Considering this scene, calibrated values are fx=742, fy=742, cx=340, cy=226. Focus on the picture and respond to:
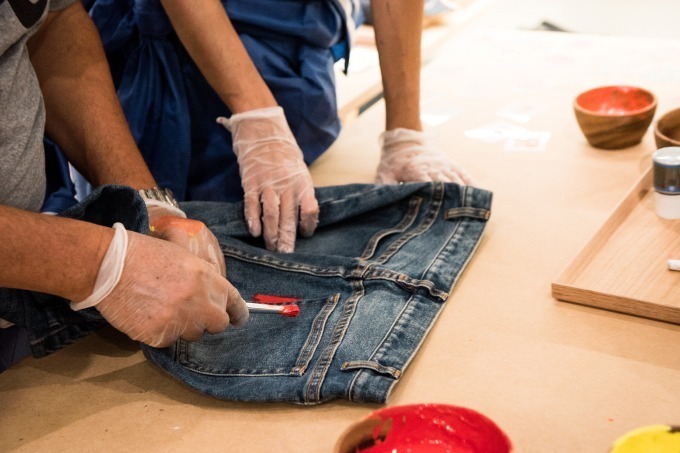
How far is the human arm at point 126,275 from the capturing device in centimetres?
93

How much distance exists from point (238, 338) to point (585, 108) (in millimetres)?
979

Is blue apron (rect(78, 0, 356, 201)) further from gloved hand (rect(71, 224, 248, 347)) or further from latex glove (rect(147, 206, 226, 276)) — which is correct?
gloved hand (rect(71, 224, 248, 347))

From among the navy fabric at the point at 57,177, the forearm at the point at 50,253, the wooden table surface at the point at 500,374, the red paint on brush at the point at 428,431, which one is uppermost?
the forearm at the point at 50,253

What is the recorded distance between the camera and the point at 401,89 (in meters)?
1.55

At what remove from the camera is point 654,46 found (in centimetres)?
204

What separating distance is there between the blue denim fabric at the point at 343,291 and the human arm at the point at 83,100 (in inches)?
6.2

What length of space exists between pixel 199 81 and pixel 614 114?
2.80 ft

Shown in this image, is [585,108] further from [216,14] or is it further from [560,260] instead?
[216,14]

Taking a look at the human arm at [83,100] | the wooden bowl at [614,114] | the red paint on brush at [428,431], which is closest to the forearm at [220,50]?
the human arm at [83,100]

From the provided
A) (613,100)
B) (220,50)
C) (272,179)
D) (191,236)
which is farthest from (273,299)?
(613,100)

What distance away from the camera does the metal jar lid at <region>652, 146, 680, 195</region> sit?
3.82 feet

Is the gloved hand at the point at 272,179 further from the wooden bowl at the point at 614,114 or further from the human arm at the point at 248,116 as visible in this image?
the wooden bowl at the point at 614,114

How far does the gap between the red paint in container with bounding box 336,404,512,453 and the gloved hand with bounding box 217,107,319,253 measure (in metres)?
0.54

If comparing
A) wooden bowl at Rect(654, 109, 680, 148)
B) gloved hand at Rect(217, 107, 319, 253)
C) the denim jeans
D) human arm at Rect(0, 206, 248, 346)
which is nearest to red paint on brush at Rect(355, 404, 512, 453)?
the denim jeans
